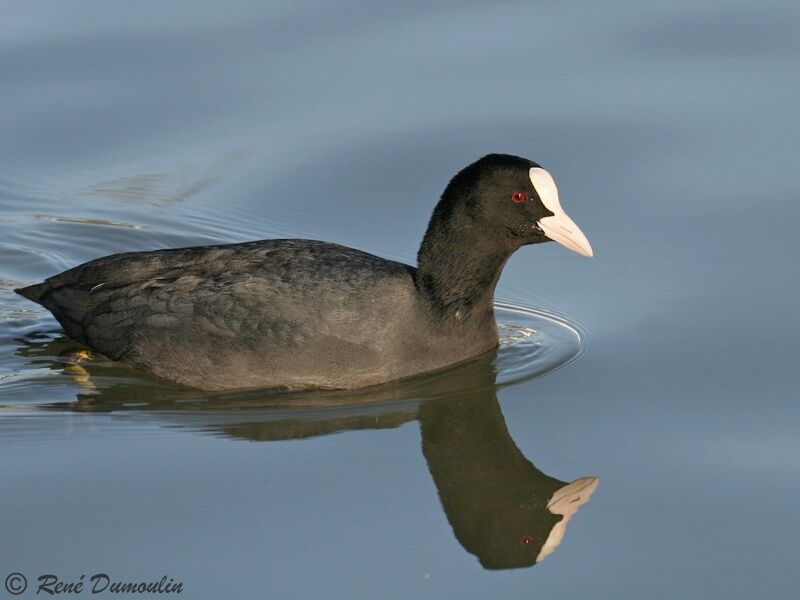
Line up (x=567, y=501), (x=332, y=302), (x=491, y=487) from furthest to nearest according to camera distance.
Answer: (x=332, y=302), (x=491, y=487), (x=567, y=501)

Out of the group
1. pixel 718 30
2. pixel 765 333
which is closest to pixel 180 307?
pixel 765 333

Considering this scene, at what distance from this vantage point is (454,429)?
7020mm

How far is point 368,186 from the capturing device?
9.20 meters

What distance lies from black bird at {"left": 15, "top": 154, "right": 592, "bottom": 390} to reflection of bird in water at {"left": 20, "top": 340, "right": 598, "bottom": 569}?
0.38 ft

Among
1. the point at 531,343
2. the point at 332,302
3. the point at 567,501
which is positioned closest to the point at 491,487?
the point at 567,501

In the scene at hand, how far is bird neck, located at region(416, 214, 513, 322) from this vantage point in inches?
290

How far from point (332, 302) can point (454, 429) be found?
79cm

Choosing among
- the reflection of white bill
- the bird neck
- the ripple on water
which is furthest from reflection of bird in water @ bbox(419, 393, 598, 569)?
the bird neck

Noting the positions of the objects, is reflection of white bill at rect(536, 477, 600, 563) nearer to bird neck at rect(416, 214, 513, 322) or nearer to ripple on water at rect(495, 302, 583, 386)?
ripple on water at rect(495, 302, 583, 386)

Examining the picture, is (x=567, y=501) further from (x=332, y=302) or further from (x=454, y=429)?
(x=332, y=302)

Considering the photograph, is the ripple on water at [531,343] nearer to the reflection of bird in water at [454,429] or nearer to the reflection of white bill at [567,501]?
the reflection of bird in water at [454,429]

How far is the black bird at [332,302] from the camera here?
23.6ft

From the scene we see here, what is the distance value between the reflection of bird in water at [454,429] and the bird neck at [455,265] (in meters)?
0.34

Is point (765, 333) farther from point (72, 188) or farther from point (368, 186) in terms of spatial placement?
point (72, 188)
